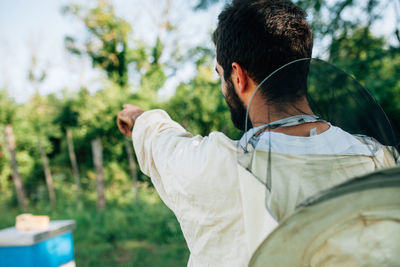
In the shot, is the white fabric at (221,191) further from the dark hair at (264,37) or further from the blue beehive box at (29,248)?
the blue beehive box at (29,248)

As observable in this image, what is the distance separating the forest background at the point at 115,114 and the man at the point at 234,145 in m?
2.34

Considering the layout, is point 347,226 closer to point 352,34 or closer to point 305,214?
point 305,214

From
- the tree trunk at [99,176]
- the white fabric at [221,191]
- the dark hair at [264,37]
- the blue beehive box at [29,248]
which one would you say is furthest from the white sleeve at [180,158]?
the tree trunk at [99,176]

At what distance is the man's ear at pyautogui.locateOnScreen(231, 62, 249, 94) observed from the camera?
3.10ft

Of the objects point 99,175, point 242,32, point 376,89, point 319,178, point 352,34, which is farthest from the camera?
point 99,175

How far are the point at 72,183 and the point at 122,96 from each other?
6.86m

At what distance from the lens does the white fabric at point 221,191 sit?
730 mm

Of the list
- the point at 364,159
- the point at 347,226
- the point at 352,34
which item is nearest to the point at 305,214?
the point at 347,226

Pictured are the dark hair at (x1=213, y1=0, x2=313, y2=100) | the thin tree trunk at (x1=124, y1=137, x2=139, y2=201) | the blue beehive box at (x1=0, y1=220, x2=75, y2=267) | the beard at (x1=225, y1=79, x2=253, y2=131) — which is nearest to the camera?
the dark hair at (x1=213, y1=0, x2=313, y2=100)

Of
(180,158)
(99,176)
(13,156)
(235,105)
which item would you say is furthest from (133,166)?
(180,158)

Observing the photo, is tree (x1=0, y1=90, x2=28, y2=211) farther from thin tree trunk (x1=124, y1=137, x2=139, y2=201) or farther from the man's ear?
the man's ear

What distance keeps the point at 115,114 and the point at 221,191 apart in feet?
27.4

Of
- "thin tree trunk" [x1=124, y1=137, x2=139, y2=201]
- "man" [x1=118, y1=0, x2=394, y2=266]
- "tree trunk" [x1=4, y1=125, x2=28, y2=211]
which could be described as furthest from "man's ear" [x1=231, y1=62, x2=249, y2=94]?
"tree trunk" [x1=4, y1=125, x2=28, y2=211]

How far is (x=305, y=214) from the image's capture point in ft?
2.08
